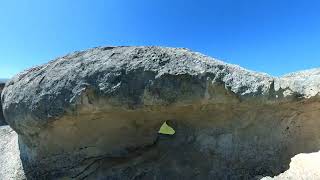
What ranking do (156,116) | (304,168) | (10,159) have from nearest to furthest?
1. (304,168)
2. (156,116)
3. (10,159)

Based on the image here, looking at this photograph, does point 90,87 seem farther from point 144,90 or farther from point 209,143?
point 209,143

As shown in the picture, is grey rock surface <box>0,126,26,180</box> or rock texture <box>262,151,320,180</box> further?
grey rock surface <box>0,126,26,180</box>

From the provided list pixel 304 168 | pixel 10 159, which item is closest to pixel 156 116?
pixel 304 168

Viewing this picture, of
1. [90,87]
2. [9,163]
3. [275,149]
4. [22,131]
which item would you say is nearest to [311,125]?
[275,149]

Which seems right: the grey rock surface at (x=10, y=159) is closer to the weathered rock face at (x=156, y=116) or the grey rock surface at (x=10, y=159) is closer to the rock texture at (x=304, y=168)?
the weathered rock face at (x=156, y=116)

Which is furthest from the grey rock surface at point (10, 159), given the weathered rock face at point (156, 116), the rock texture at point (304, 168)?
the rock texture at point (304, 168)

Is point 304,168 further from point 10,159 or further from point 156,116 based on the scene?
point 10,159

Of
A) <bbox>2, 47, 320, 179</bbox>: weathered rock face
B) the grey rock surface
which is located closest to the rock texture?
<bbox>2, 47, 320, 179</bbox>: weathered rock face

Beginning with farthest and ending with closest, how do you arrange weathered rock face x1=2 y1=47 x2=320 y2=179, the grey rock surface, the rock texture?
the grey rock surface < weathered rock face x1=2 y1=47 x2=320 y2=179 < the rock texture

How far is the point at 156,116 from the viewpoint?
5.72 metres

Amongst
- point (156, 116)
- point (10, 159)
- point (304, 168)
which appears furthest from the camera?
point (10, 159)

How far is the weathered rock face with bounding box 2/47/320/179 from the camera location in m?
5.08

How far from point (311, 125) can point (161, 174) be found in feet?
6.66

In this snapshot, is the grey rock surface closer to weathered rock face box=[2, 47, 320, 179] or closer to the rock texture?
weathered rock face box=[2, 47, 320, 179]
